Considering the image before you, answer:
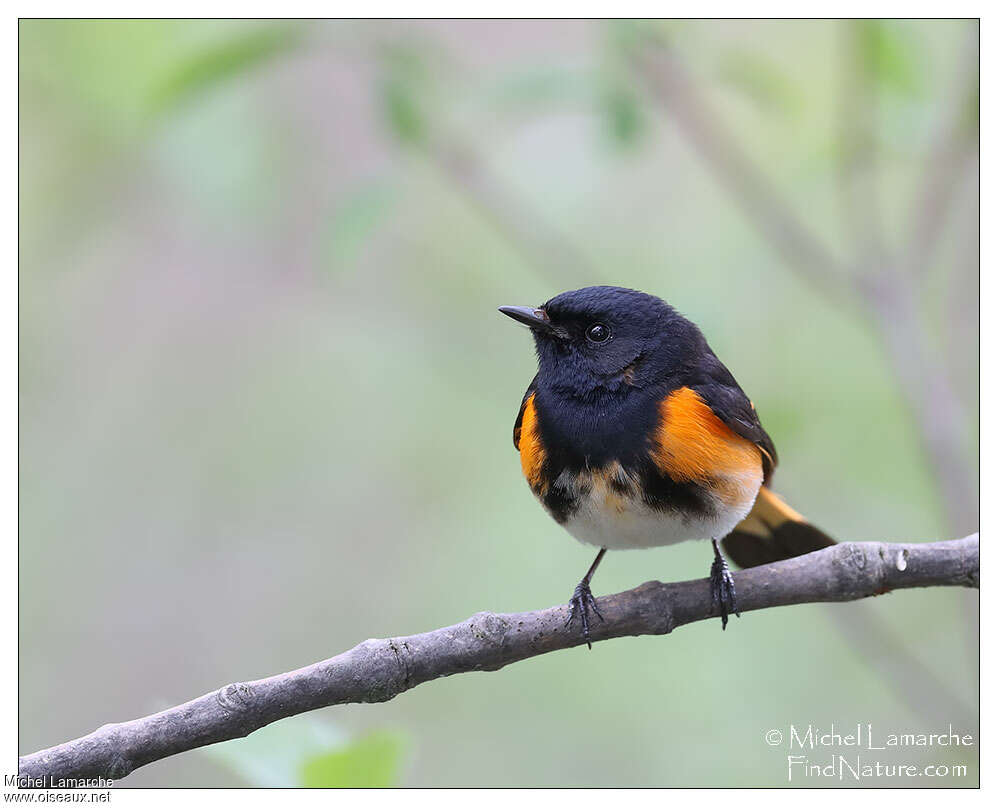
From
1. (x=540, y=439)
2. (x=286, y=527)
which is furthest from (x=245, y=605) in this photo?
(x=540, y=439)

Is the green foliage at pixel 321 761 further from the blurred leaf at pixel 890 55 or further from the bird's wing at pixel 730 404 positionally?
the blurred leaf at pixel 890 55

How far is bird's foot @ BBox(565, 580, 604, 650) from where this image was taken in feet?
7.95

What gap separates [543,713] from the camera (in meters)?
4.73

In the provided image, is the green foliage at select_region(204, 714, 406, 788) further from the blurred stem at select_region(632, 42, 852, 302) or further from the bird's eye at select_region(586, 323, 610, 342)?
the blurred stem at select_region(632, 42, 852, 302)

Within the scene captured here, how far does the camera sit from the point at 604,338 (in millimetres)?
2867

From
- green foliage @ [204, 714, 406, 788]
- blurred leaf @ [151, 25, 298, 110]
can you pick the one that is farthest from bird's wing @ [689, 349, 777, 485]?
blurred leaf @ [151, 25, 298, 110]

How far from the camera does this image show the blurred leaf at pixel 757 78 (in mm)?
3340

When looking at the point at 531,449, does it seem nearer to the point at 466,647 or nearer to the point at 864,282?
the point at 466,647

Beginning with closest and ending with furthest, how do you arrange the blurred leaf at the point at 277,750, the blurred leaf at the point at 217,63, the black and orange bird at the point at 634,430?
the blurred leaf at the point at 277,750, the black and orange bird at the point at 634,430, the blurred leaf at the point at 217,63

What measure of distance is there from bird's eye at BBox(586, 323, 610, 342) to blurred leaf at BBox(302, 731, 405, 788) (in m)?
1.37

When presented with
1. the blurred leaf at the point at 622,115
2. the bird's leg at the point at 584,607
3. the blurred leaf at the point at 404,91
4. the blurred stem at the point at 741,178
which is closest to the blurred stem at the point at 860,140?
the blurred stem at the point at 741,178

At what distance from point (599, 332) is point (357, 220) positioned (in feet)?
2.85

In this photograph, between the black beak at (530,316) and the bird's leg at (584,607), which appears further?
the black beak at (530,316)

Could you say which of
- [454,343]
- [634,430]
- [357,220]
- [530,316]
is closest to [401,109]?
[357,220]
